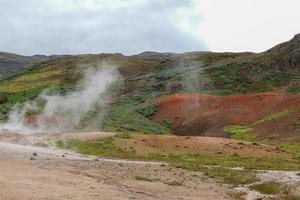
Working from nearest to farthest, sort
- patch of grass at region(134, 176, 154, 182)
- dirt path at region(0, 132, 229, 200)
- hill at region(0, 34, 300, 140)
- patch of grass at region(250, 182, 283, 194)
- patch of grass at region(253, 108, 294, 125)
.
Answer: dirt path at region(0, 132, 229, 200) < patch of grass at region(250, 182, 283, 194) < patch of grass at region(134, 176, 154, 182) < patch of grass at region(253, 108, 294, 125) < hill at region(0, 34, 300, 140)

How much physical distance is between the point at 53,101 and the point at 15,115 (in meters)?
10.2

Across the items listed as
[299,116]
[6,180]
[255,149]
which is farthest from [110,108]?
[6,180]

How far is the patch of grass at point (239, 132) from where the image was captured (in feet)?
219

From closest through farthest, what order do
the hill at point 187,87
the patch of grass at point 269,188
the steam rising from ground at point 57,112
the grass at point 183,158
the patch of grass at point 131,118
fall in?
the patch of grass at point 269,188, the grass at point 183,158, the steam rising from ground at point 57,112, the patch of grass at point 131,118, the hill at point 187,87

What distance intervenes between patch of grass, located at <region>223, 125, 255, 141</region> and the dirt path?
24.9m

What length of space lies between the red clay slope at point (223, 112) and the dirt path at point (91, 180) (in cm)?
2833

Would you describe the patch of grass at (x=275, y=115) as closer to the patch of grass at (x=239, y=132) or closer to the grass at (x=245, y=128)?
the grass at (x=245, y=128)

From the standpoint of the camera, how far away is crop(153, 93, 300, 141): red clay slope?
68.4 metres

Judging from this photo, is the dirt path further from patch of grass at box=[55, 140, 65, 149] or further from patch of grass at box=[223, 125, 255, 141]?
patch of grass at box=[223, 125, 255, 141]

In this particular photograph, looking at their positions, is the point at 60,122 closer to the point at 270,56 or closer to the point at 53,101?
the point at 53,101

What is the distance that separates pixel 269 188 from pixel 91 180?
34.5ft

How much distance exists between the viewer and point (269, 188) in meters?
32.9

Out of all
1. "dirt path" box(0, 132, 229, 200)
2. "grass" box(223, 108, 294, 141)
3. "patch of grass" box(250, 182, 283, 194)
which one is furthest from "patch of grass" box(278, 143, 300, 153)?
"patch of grass" box(250, 182, 283, 194)

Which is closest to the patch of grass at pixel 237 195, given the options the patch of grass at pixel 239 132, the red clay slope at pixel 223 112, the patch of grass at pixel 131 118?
the red clay slope at pixel 223 112
